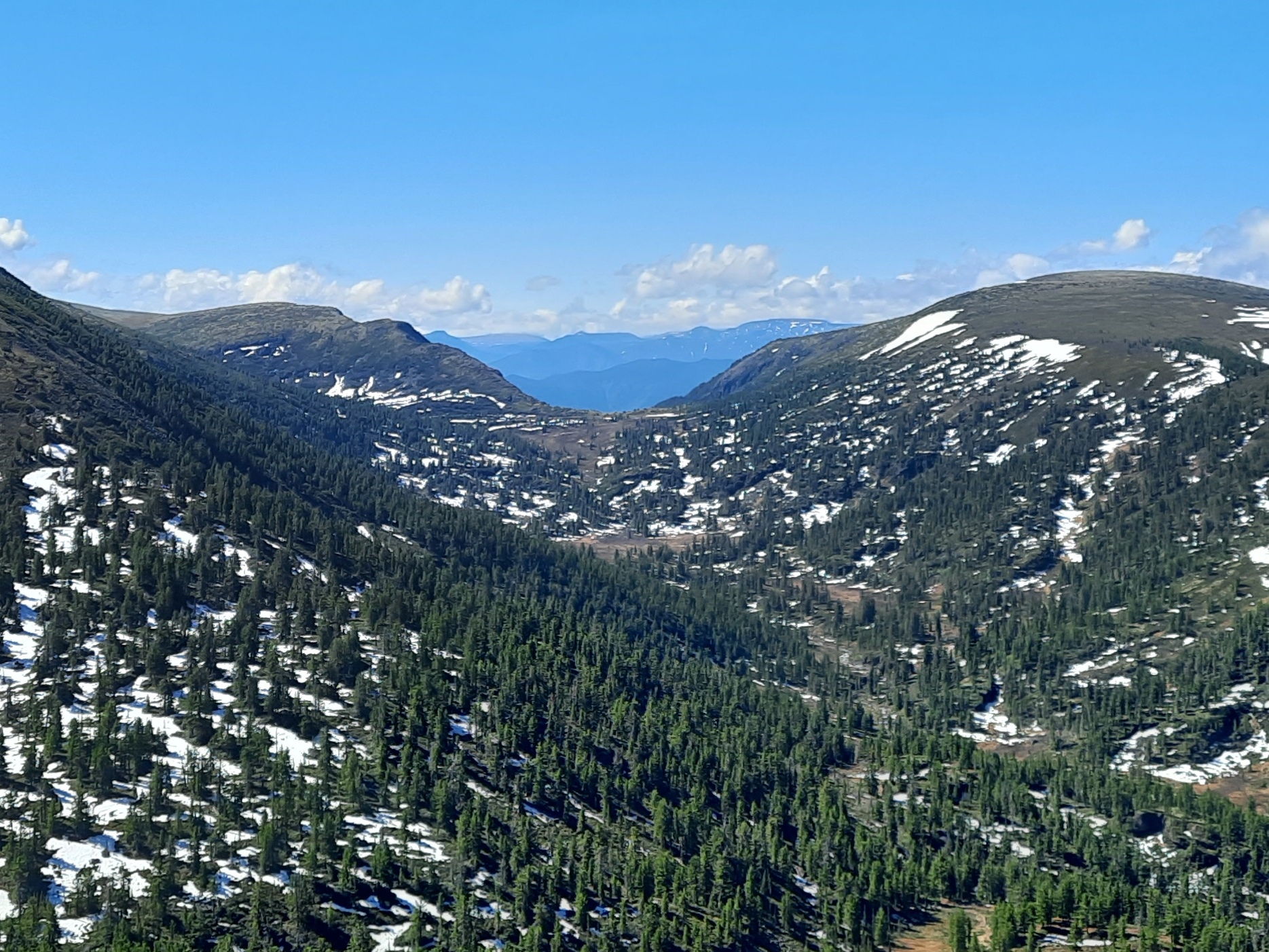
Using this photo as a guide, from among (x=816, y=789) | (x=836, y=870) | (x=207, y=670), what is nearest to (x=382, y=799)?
(x=207, y=670)

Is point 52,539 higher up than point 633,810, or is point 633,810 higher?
point 52,539

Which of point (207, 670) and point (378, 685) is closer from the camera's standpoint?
point (207, 670)

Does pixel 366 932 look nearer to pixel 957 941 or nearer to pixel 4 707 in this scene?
pixel 4 707

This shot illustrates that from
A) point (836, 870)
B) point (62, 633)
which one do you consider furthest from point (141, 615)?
point (836, 870)

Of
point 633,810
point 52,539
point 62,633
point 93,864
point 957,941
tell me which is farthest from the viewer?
point 52,539

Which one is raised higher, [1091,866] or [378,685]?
[378,685]

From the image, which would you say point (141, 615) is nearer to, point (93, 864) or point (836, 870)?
point (93, 864)

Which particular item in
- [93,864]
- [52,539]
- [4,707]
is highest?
[52,539]

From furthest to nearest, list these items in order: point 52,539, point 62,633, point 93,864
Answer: point 52,539 → point 62,633 → point 93,864

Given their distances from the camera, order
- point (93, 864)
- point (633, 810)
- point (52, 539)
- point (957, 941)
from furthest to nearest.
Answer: point (52, 539) → point (633, 810) → point (957, 941) → point (93, 864)
